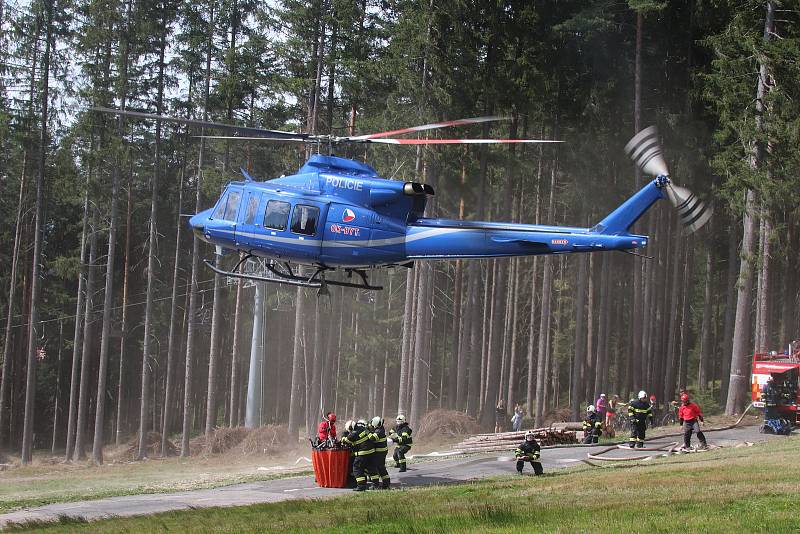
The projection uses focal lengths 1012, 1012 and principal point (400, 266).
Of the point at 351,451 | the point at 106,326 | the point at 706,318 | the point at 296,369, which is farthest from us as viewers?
the point at 706,318

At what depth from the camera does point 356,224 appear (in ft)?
67.8

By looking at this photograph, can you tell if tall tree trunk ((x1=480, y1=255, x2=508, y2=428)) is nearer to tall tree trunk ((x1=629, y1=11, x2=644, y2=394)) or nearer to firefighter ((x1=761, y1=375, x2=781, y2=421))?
tall tree trunk ((x1=629, y1=11, x2=644, y2=394))

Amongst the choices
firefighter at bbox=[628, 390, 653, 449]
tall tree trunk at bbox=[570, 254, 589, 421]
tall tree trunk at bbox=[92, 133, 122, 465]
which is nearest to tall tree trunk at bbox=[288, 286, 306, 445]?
tall tree trunk at bbox=[92, 133, 122, 465]

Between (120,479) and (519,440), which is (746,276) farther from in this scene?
(120,479)

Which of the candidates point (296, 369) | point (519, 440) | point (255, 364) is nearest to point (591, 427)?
point (519, 440)

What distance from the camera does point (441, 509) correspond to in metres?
15.0

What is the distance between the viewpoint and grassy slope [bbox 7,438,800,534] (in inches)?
503

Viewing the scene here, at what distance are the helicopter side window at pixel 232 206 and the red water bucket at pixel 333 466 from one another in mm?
5399

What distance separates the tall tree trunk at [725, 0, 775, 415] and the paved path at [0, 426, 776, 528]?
396 cm

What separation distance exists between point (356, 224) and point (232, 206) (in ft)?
10.2

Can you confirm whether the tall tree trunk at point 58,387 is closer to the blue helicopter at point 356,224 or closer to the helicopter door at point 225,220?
the helicopter door at point 225,220

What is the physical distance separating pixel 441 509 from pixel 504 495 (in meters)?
2.46

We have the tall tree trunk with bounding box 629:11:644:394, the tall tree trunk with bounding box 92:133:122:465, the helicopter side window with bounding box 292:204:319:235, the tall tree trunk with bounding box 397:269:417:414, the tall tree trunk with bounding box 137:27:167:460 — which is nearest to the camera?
the helicopter side window with bounding box 292:204:319:235

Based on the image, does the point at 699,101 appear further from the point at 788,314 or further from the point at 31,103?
the point at 31,103
